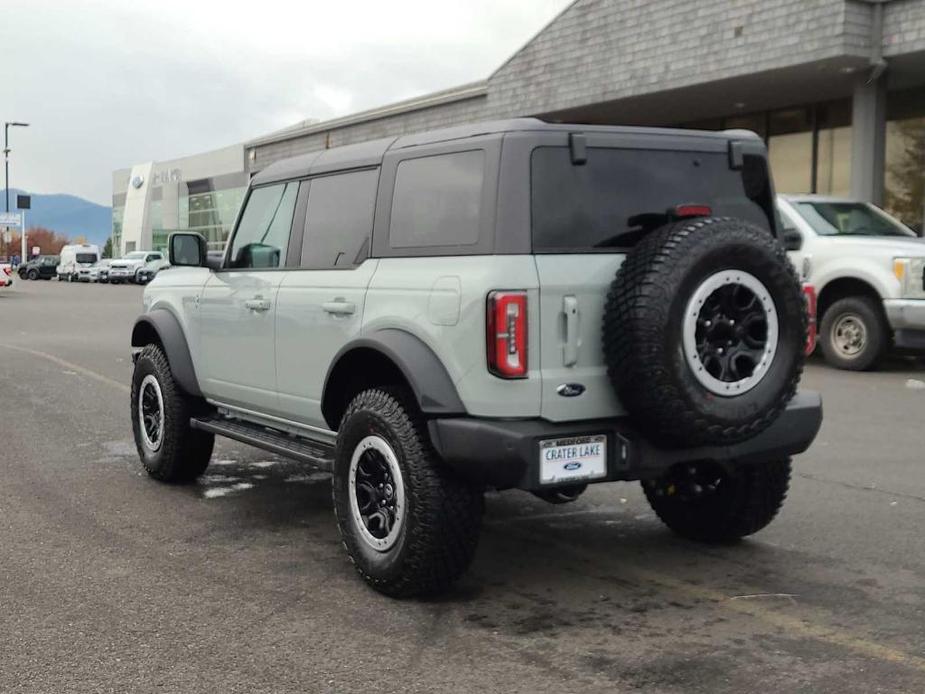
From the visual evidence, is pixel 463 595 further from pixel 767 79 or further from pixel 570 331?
pixel 767 79

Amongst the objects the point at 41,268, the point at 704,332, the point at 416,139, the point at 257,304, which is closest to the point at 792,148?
the point at 257,304

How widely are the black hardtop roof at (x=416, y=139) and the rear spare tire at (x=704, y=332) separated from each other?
612 mm

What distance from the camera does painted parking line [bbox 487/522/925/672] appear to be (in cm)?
400

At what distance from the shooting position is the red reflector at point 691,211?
4.64 metres

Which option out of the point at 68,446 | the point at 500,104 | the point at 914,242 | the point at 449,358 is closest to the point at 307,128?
the point at 500,104

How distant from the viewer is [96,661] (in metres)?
3.94

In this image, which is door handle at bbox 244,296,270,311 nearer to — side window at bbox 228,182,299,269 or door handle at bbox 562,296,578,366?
side window at bbox 228,182,299,269

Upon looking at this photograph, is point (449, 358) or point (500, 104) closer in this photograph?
point (449, 358)

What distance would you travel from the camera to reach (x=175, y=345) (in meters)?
6.81

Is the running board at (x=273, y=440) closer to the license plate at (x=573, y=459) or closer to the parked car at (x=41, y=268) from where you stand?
the license plate at (x=573, y=459)

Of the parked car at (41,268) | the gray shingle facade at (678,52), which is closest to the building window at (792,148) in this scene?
the gray shingle facade at (678,52)

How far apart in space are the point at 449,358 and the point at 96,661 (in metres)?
1.69

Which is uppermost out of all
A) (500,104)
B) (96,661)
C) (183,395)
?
(500,104)

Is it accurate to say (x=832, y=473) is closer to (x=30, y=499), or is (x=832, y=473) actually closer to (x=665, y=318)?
(x=665, y=318)
